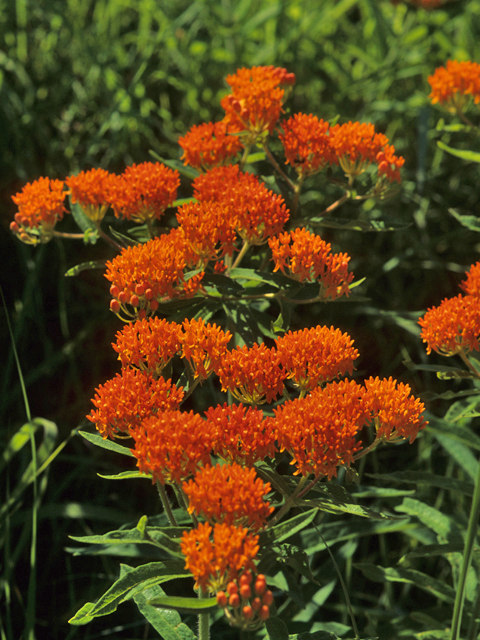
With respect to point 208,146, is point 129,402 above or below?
below

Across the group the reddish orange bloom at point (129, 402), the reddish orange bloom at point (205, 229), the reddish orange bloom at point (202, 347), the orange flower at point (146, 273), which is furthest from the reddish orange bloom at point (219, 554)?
the reddish orange bloom at point (205, 229)

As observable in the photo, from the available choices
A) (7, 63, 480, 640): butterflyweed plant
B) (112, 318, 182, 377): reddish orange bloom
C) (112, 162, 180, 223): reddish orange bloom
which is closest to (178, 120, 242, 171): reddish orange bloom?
(7, 63, 480, 640): butterflyweed plant

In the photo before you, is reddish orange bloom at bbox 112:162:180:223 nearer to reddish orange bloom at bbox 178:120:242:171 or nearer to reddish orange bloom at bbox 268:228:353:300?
reddish orange bloom at bbox 178:120:242:171

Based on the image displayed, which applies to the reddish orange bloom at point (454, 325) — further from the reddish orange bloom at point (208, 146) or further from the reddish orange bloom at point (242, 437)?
the reddish orange bloom at point (208, 146)

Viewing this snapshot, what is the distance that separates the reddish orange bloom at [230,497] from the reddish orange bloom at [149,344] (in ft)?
1.18

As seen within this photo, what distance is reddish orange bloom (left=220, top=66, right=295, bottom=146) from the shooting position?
1899 millimetres

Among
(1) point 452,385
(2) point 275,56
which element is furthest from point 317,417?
(2) point 275,56

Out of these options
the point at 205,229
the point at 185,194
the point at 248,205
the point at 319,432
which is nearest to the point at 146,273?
the point at 205,229

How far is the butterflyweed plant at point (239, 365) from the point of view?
1.18 metres

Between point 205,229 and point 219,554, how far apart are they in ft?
2.62

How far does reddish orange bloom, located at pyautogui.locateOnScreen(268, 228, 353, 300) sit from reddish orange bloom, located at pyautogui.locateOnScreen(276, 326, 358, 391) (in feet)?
0.65

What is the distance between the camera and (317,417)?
4.22 feet

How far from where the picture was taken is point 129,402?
1.34m

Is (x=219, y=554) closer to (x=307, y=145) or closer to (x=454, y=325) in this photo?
(x=454, y=325)
